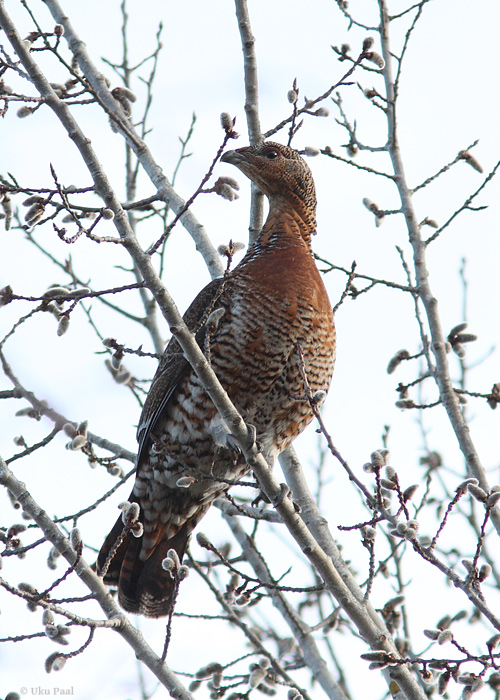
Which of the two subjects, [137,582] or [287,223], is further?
[287,223]

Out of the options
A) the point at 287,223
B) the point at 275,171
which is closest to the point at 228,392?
the point at 287,223

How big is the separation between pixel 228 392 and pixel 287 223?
1.44m

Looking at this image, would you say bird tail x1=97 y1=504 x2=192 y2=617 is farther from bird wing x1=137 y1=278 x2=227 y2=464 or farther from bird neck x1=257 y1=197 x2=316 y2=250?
bird neck x1=257 y1=197 x2=316 y2=250

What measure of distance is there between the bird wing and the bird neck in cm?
57

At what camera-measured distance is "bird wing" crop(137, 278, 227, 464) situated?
4910 mm

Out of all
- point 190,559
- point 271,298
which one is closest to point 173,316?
point 271,298

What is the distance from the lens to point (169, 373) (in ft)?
16.2

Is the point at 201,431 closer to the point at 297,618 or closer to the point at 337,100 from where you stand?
the point at 297,618

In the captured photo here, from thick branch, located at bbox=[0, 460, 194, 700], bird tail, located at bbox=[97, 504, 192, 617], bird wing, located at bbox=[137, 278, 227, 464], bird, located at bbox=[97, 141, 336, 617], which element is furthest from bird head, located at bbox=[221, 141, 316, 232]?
thick branch, located at bbox=[0, 460, 194, 700]

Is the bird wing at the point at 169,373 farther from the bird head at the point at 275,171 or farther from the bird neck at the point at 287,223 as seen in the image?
the bird head at the point at 275,171

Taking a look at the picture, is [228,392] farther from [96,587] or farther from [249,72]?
[249,72]

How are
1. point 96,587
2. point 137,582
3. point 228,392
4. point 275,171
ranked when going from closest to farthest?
point 96,587 < point 228,392 < point 137,582 < point 275,171

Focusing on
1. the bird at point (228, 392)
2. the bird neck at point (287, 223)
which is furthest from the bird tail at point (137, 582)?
the bird neck at point (287, 223)

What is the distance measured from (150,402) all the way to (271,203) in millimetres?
1711
